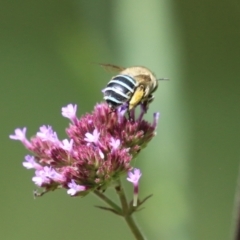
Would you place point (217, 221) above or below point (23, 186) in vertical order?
below

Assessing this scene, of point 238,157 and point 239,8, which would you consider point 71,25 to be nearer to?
point 239,8

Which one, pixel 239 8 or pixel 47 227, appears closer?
pixel 239 8

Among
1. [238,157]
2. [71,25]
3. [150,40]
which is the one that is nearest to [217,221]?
[238,157]

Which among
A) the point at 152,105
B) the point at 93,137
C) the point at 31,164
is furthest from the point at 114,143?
the point at 152,105

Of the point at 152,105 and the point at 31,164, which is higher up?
the point at 152,105

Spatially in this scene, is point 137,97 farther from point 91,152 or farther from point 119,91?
point 91,152

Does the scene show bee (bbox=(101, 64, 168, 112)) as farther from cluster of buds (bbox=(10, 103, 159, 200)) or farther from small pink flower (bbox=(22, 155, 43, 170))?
small pink flower (bbox=(22, 155, 43, 170))

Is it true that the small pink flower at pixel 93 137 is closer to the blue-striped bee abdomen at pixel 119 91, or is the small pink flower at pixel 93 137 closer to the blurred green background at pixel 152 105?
A: the blue-striped bee abdomen at pixel 119 91
